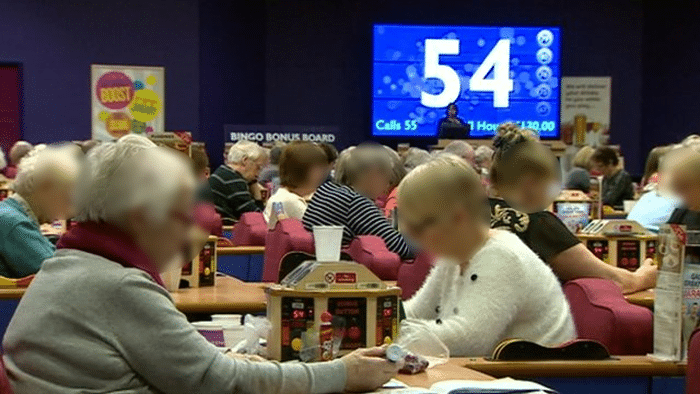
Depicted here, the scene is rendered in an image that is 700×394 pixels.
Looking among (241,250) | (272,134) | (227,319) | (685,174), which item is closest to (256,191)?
(272,134)

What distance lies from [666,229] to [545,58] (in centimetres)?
1442

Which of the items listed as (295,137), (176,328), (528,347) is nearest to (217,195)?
(295,137)

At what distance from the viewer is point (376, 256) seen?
5.46m

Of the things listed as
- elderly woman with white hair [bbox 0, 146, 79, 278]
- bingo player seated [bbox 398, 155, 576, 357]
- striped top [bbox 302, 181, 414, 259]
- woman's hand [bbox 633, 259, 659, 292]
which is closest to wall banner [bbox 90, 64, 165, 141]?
striped top [bbox 302, 181, 414, 259]

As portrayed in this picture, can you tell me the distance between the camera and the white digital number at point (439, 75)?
55.5 feet

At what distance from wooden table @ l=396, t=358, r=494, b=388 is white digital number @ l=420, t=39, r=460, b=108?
14.0 m

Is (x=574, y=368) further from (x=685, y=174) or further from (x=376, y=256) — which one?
(x=376, y=256)

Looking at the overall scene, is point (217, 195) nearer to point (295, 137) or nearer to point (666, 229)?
point (295, 137)

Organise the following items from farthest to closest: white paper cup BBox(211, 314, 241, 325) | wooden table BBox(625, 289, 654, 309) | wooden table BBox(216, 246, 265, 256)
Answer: wooden table BBox(216, 246, 265, 256) → wooden table BBox(625, 289, 654, 309) → white paper cup BBox(211, 314, 241, 325)

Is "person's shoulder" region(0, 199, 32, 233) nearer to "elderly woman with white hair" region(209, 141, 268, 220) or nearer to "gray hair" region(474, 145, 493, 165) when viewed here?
"elderly woman with white hair" region(209, 141, 268, 220)

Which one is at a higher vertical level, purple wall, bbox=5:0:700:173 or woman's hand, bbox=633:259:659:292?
purple wall, bbox=5:0:700:173

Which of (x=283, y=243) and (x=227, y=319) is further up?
(x=227, y=319)

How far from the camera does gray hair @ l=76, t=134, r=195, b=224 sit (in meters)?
2.29

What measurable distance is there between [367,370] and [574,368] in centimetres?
77
